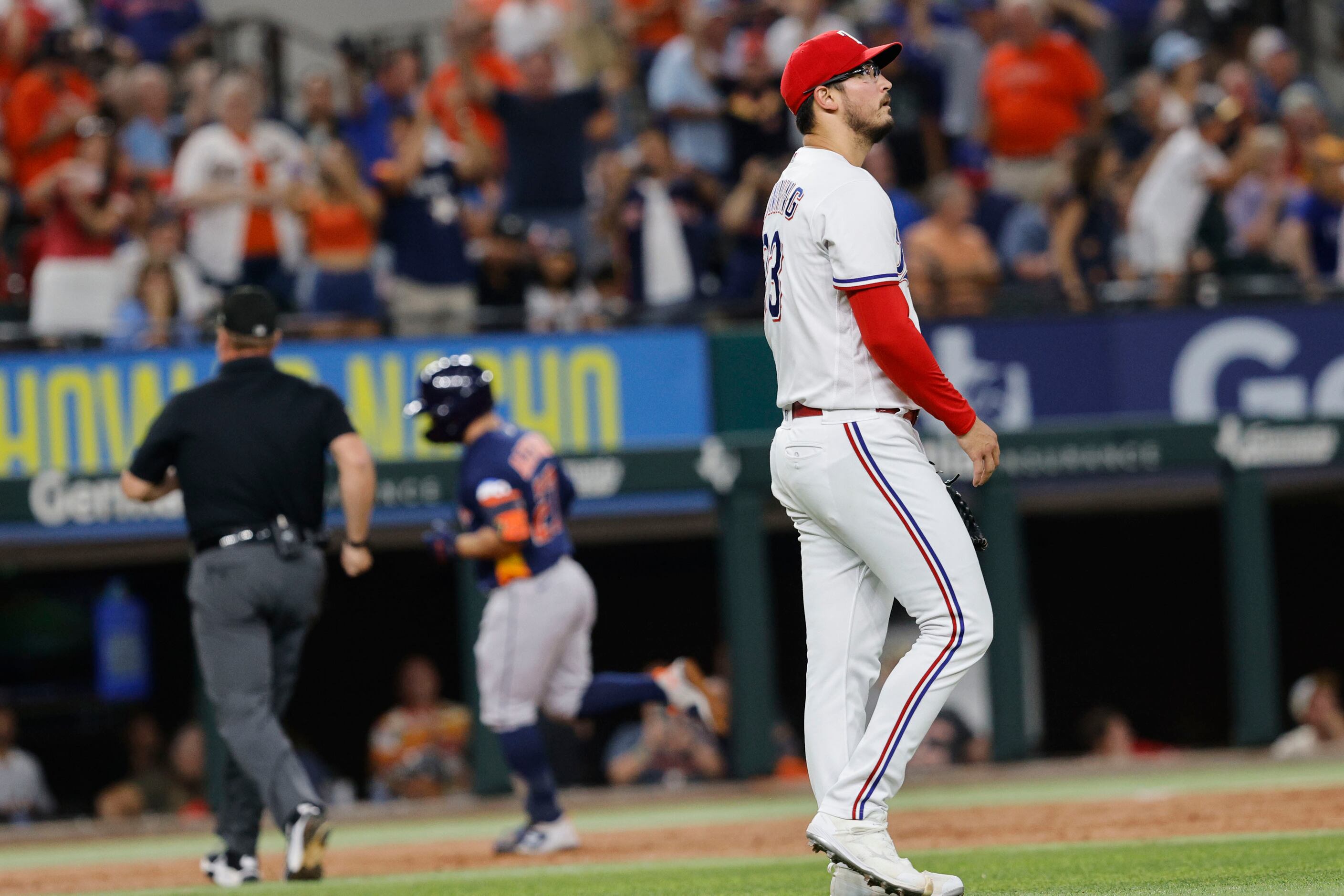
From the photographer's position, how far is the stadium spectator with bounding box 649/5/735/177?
12.7m

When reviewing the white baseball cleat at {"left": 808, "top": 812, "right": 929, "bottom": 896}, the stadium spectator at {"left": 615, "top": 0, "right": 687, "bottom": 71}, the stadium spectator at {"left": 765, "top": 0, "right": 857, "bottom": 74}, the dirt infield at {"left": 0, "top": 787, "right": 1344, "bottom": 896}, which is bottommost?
the dirt infield at {"left": 0, "top": 787, "right": 1344, "bottom": 896}

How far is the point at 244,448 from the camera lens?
6277 mm

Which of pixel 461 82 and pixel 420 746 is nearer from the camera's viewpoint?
pixel 420 746

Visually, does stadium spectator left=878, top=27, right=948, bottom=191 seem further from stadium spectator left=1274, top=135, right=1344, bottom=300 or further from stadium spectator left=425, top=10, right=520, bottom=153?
stadium spectator left=425, top=10, right=520, bottom=153

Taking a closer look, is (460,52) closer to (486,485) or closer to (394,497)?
(394,497)

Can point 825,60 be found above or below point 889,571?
above

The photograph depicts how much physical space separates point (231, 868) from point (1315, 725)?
7082mm

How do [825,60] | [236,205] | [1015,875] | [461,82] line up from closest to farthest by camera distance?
[825,60] < [1015,875] < [236,205] < [461,82]

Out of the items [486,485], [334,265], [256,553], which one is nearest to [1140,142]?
[334,265]

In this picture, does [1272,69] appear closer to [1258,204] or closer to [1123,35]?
[1123,35]

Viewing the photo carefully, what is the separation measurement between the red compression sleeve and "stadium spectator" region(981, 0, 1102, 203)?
9.06m

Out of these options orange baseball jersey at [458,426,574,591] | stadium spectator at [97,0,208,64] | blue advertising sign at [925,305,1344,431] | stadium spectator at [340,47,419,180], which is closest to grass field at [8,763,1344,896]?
orange baseball jersey at [458,426,574,591]

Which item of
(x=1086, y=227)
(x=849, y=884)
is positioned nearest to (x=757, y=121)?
(x=1086, y=227)

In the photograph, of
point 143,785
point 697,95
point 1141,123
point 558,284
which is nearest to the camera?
point 143,785
